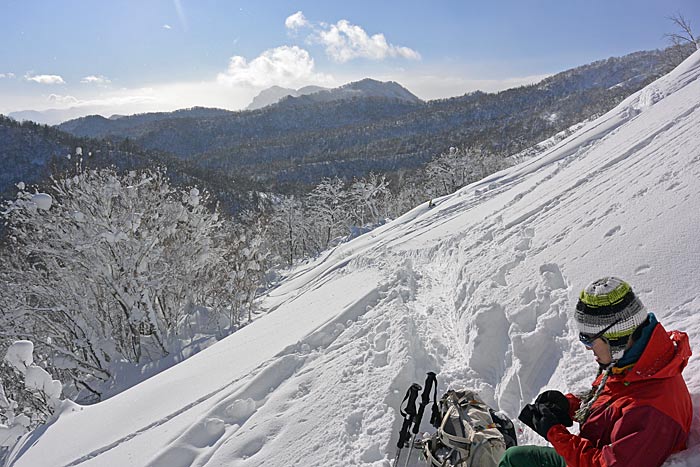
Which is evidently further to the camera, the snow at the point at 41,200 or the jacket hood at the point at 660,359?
the snow at the point at 41,200

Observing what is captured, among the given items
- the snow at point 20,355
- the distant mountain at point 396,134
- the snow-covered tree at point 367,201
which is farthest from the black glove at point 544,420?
the distant mountain at point 396,134

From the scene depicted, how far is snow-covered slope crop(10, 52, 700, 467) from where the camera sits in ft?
Result: 12.5

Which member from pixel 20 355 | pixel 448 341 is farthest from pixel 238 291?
pixel 448 341

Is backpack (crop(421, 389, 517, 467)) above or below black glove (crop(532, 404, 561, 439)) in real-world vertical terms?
below

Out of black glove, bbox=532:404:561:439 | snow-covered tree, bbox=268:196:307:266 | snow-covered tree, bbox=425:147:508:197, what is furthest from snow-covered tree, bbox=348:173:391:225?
black glove, bbox=532:404:561:439

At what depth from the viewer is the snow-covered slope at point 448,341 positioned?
3795 mm

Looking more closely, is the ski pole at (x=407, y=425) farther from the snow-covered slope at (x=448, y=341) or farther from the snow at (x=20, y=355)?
the snow at (x=20, y=355)

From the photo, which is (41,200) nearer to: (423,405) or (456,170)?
(423,405)

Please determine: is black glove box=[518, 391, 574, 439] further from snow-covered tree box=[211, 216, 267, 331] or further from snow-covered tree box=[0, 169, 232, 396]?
snow-covered tree box=[0, 169, 232, 396]

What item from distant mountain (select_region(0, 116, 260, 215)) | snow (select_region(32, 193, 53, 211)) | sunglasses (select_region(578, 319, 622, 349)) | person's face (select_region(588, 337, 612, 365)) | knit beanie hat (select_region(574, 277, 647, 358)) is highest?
distant mountain (select_region(0, 116, 260, 215))

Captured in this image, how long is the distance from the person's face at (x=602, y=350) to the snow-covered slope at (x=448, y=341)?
0.49 m

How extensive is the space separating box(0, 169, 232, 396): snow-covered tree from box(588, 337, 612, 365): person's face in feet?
44.8

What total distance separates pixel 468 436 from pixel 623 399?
1215 mm

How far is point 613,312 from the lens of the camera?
2174 millimetres
